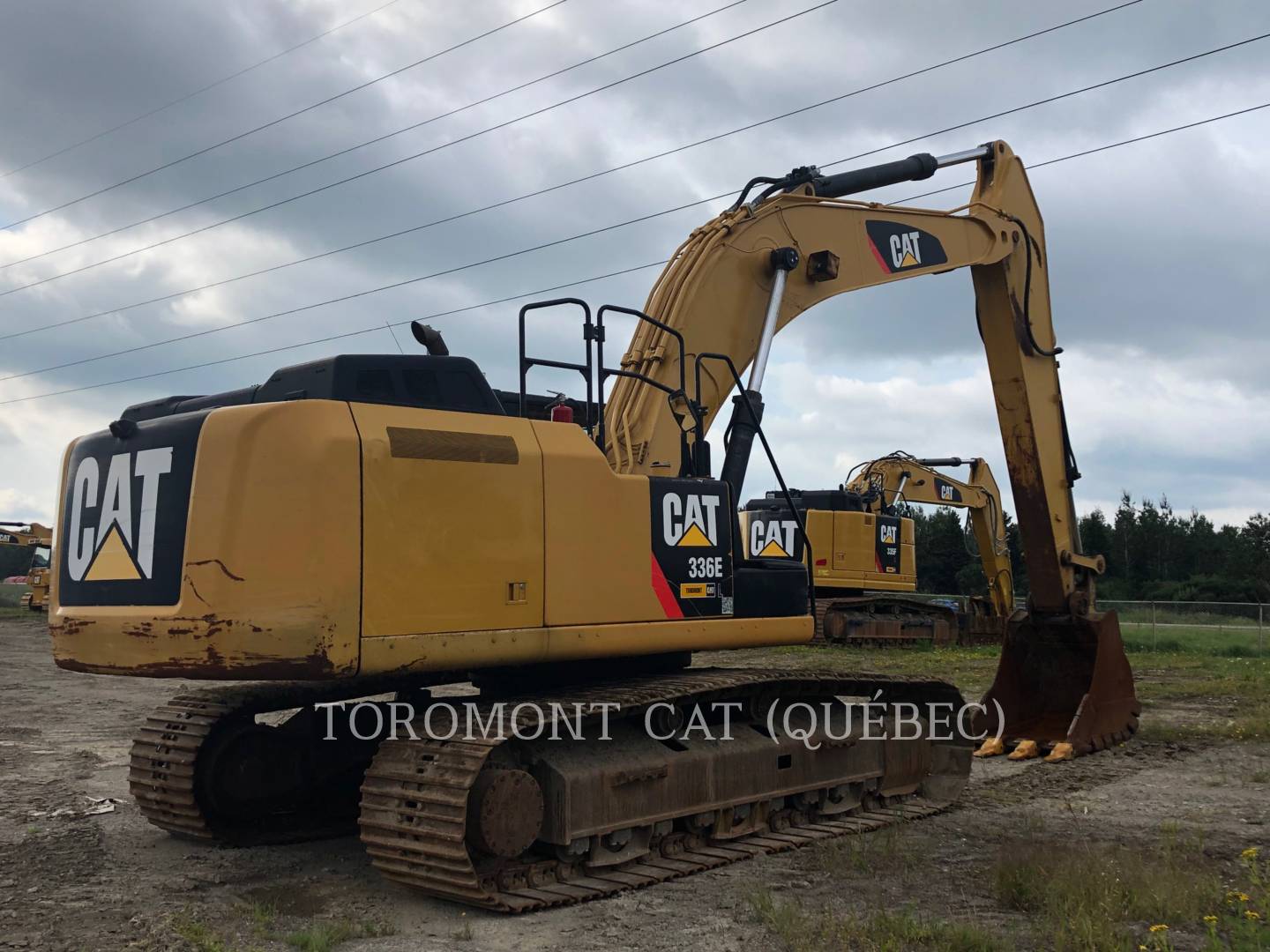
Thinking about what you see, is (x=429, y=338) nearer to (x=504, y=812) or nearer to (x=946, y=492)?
(x=504, y=812)

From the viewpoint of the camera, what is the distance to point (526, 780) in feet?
18.9

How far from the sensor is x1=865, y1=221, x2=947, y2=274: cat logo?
9.38 meters

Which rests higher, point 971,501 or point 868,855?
point 971,501

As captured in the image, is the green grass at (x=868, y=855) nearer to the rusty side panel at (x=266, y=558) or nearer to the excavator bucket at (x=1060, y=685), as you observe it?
the rusty side panel at (x=266, y=558)

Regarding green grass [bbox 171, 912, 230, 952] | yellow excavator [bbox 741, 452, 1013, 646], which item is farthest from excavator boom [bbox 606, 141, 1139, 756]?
yellow excavator [bbox 741, 452, 1013, 646]

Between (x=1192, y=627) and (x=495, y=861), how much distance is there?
1077 inches

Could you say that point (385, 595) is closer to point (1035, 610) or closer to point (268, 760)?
point (268, 760)

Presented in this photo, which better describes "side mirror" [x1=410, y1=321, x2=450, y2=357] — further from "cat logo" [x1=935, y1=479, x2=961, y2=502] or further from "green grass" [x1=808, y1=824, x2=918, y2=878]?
"cat logo" [x1=935, y1=479, x2=961, y2=502]

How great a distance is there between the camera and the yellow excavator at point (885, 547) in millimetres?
23078

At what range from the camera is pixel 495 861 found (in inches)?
226

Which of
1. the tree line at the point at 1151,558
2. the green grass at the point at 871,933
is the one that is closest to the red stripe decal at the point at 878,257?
the green grass at the point at 871,933

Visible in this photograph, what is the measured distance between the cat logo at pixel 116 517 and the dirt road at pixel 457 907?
159 centimetres

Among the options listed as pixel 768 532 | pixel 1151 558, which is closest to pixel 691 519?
pixel 768 532

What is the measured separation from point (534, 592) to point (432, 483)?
0.79 m
